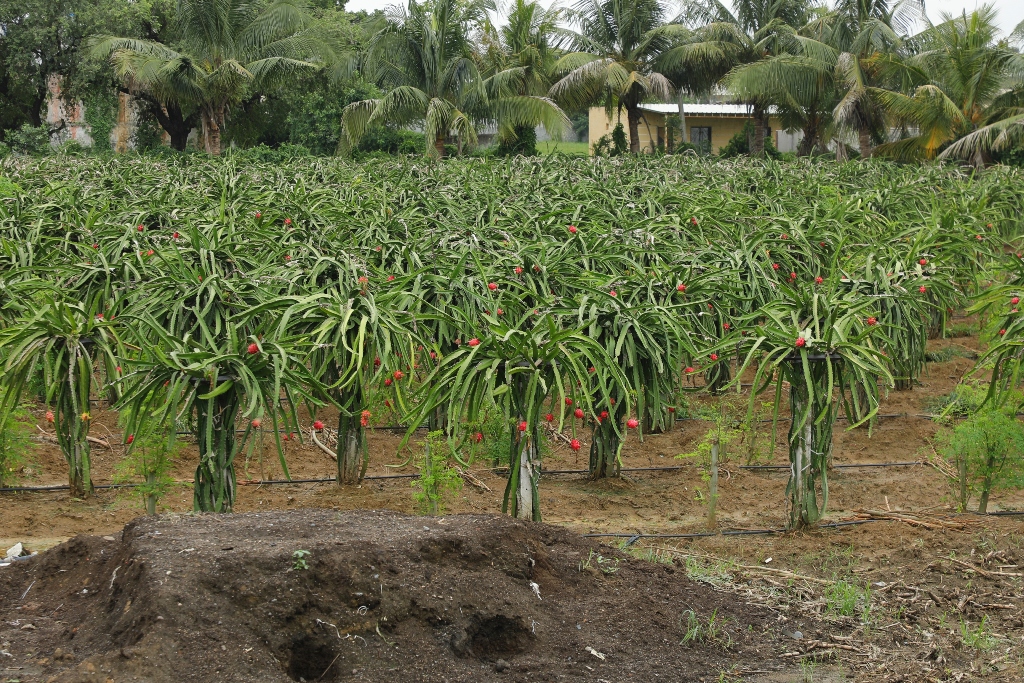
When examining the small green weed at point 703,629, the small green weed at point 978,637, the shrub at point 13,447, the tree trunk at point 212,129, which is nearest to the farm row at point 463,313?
the shrub at point 13,447

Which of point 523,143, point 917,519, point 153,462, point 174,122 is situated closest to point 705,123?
point 523,143

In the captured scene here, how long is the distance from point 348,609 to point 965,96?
20.3 meters

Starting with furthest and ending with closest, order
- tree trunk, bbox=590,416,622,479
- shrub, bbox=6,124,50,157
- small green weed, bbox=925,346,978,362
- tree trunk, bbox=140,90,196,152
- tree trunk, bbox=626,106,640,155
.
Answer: tree trunk, bbox=140,90,196,152, tree trunk, bbox=626,106,640,155, shrub, bbox=6,124,50,157, small green weed, bbox=925,346,978,362, tree trunk, bbox=590,416,622,479

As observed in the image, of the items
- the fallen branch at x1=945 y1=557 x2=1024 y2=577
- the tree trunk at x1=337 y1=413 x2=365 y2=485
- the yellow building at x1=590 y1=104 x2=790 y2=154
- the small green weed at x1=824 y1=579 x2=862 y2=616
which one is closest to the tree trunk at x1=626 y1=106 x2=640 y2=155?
the yellow building at x1=590 y1=104 x2=790 y2=154

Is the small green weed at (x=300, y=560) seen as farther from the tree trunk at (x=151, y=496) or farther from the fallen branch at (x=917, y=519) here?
the fallen branch at (x=917, y=519)

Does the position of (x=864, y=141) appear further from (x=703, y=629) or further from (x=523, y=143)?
(x=703, y=629)

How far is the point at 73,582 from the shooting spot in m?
4.10

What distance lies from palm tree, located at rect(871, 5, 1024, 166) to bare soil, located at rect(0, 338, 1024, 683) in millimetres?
15341

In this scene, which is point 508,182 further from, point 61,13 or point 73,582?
point 61,13

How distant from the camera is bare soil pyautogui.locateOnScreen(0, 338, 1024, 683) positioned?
3.65 m

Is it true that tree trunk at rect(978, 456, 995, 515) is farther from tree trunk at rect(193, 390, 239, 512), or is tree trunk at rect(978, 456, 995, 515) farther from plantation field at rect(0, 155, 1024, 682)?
tree trunk at rect(193, 390, 239, 512)

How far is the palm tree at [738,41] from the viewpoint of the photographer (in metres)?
24.8

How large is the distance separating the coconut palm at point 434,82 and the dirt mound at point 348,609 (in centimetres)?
1552

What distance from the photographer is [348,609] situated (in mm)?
3730
